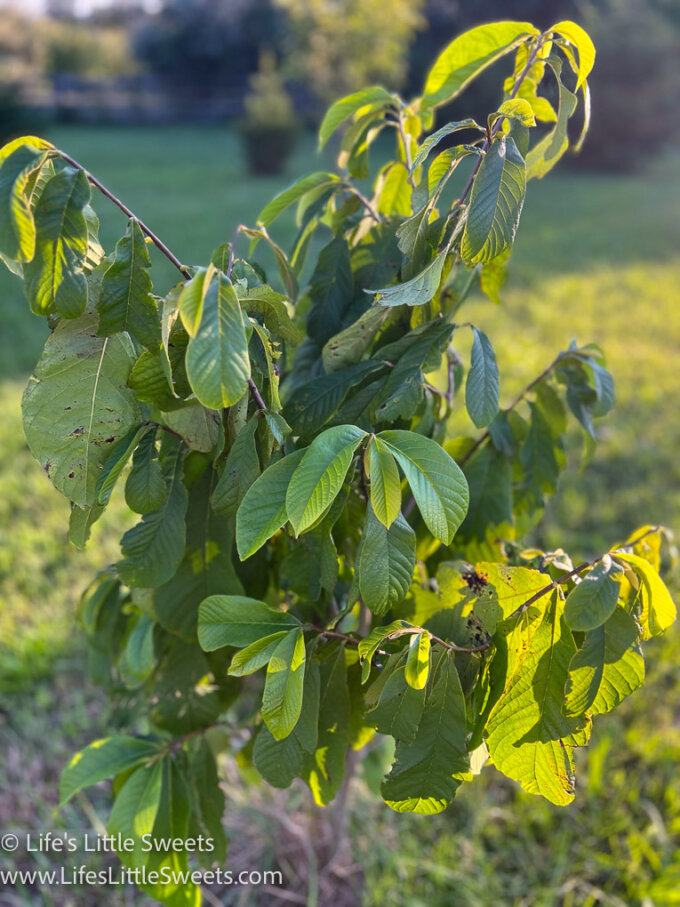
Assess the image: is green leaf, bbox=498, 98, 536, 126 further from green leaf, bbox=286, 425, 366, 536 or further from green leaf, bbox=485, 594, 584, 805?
green leaf, bbox=485, 594, 584, 805

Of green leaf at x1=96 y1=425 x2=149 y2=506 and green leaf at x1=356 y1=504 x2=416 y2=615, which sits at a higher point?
green leaf at x1=96 y1=425 x2=149 y2=506

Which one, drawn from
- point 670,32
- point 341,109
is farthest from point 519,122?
point 670,32

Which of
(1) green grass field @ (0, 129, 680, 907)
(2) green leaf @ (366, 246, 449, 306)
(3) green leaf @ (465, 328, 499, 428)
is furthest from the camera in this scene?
(1) green grass field @ (0, 129, 680, 907)

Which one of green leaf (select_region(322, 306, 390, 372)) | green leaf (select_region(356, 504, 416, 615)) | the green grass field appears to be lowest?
the green grass field

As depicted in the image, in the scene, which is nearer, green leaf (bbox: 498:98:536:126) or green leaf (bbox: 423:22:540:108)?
green leaf (bbox: 498:98:536:126)

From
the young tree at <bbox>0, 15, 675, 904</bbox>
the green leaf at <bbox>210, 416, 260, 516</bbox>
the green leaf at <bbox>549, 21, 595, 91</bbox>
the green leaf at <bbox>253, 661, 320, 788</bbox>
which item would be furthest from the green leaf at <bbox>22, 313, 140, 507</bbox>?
the green leaf at <bbox>549, 21, 595, 91</bbox>

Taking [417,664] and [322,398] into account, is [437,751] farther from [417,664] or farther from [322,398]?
[322,398]

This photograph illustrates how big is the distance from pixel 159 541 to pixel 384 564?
0.31 m

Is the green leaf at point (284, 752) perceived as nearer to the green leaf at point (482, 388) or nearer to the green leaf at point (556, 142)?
the green leaf at point (482, 388)

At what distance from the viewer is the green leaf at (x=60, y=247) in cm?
68

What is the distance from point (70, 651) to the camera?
7.41 feet

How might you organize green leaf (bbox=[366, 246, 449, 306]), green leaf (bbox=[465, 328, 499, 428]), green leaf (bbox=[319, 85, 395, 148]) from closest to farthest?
green leaf (bbox=[366, 246, 449, 306]) → green leaf (bbox=[465, 328, 499, 428]) → green leaf (bbox=[319, 85, 395, 148])

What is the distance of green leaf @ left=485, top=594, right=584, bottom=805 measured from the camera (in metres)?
0.80

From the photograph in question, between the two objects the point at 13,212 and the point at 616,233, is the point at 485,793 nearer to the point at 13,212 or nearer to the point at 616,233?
the point at 13,212
